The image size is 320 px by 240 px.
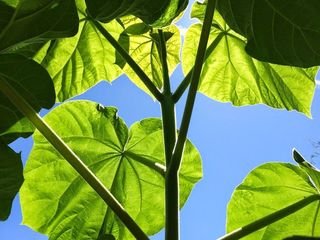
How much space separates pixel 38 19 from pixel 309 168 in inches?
28.2

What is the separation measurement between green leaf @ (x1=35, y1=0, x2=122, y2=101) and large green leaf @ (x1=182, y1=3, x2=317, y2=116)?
0.24 metres

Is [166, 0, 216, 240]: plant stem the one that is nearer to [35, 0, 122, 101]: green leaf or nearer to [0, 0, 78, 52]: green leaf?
[0, 0, 78, 52]: green leaf

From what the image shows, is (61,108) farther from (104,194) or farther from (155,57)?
(104,194)

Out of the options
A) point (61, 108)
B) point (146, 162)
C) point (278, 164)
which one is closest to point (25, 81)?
point (146, 162)

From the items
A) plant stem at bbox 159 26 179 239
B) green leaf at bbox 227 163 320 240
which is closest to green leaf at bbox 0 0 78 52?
plant stem at bbox 159 26 179 239

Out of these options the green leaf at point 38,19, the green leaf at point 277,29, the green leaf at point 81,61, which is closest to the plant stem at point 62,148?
the green leaf at point 38,19

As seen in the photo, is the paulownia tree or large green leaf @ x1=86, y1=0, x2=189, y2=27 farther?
the paulownia tree

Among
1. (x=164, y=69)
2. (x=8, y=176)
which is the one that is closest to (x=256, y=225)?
(x=164, y=69)

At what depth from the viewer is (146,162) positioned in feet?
4.18

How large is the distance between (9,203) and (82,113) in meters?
0.51

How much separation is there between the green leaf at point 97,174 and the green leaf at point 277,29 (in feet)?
1.87

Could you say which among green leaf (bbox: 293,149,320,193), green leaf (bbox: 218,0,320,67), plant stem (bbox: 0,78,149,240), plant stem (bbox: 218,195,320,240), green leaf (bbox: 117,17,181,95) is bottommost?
green leaf (bbox: 293,149,320,193)

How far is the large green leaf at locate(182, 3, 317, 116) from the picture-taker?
154 cm

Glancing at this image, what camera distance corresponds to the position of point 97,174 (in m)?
1.62
